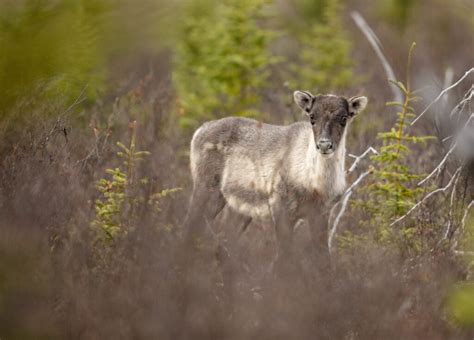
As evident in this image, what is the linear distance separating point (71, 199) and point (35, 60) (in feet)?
7.08

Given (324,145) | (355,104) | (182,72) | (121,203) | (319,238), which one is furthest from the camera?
(182,72)

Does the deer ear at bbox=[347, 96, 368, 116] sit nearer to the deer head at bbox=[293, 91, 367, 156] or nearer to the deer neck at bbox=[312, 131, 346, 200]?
the deer head at bbox=[293, 91, 367, 156]

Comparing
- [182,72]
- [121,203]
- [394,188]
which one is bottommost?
[182,72]

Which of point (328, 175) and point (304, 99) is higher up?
point (304, 99)

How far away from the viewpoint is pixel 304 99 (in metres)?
8.15

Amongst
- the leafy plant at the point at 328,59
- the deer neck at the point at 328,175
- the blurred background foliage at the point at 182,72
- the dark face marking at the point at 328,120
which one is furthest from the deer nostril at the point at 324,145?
the leafy plant at the point at 328,59

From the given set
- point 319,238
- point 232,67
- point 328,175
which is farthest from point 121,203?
point 232,67

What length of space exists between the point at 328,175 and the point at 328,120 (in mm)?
498

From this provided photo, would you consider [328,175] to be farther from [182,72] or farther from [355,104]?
[182,72]

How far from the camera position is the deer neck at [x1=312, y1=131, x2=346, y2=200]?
7.86 meters

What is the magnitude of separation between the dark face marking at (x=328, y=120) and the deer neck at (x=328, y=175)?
153 mm

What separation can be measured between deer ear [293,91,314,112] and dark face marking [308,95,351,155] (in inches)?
2.3

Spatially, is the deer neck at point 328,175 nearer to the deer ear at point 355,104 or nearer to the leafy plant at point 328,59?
the deer ear at point 355,104

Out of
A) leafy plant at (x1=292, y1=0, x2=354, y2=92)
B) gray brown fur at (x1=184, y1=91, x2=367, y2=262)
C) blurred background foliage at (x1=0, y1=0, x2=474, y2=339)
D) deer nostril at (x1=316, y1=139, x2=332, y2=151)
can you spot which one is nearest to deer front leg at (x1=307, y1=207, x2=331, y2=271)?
gray brown fur at (x1=184, y1=91, x2=367, y2=262)
